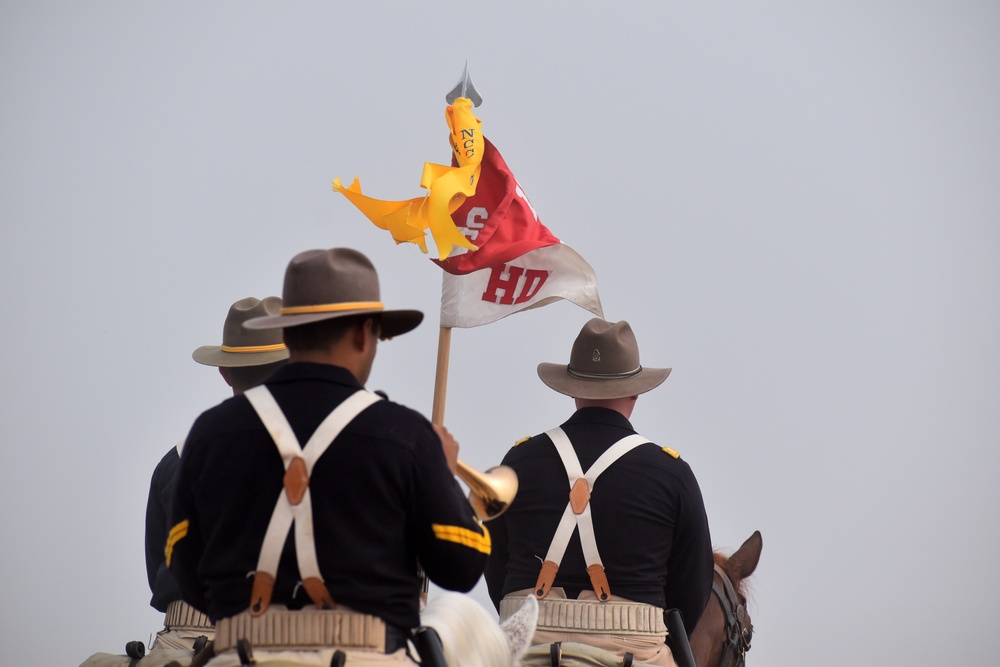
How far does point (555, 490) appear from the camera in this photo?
4.97m

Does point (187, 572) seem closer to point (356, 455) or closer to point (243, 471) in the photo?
point (243, 471)

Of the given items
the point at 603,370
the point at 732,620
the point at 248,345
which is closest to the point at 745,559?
the point at 732,620

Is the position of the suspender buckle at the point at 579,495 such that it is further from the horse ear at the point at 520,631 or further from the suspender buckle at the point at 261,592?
the suspender buckle at the point at 261,592

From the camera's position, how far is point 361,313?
3.11 metres

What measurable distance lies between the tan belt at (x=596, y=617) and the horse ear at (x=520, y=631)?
0.85 m

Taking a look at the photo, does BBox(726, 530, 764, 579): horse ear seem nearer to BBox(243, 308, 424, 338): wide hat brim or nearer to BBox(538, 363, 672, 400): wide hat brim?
BBox(538, 363, 672, 400): wide hat brim

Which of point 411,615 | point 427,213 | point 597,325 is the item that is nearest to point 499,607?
point 597,325

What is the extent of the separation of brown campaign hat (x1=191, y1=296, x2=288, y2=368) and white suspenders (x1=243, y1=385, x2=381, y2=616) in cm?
196

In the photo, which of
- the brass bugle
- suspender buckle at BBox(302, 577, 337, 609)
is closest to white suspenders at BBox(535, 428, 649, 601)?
the brass bugle

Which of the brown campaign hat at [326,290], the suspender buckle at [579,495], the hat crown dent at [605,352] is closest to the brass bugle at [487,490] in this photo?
the brown campaign hat at [326,290]

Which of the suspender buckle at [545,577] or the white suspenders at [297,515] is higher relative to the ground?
the white suspenders at [297,515]

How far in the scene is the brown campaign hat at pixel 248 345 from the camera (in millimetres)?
4914

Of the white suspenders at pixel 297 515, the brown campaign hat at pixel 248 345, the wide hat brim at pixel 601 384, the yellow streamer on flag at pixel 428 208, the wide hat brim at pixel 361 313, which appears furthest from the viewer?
the wide hat brim at pixel 601 384

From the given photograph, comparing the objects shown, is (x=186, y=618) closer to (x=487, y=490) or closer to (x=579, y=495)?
(x=579, y=495)
